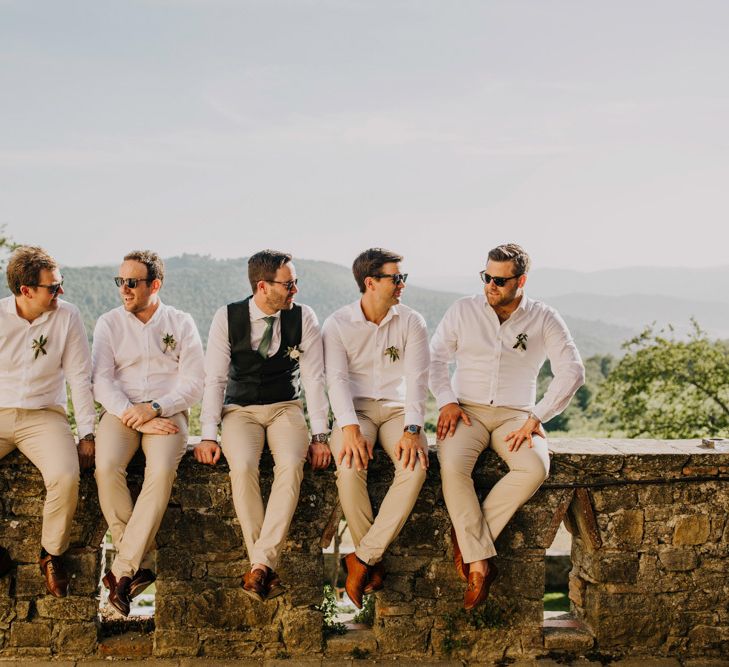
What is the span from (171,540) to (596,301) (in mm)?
127212

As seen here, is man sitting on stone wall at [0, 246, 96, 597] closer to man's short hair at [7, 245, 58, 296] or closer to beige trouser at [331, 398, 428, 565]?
man's short hair at [7, 245, 58, 296]

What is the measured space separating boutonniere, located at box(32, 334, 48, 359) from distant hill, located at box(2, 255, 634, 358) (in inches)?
1756

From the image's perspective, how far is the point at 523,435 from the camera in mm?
4410

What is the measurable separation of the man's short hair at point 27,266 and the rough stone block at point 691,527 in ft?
12.8

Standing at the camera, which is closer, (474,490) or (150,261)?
(474,490)

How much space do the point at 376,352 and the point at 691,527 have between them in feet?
6.93

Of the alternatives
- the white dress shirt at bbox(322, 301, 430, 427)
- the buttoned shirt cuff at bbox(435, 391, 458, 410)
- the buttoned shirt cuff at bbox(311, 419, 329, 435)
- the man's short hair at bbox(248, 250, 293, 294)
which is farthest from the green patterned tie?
the buttoned shirt cuff at bbox(435, 391, 458, 410)

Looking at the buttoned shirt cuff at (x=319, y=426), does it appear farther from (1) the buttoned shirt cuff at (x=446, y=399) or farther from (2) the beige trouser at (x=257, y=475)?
(1) the buttoned shirt cuff at (x=446, y=399)

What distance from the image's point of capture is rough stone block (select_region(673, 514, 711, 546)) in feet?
15.1

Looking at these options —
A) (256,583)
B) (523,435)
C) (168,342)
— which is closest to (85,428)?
(168,342)

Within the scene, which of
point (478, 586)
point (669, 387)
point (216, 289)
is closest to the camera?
point (478, 586)

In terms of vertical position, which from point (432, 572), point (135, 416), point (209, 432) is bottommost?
point (432, 572)

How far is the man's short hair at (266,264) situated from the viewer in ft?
14.8

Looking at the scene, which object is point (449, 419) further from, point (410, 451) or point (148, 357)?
point (148, 357)
